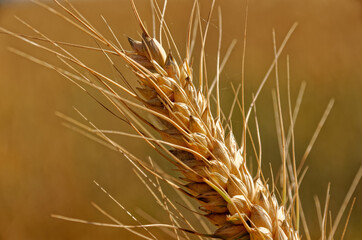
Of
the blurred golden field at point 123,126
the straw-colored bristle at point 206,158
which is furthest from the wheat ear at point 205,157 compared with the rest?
the blurred golden field at point 123,126

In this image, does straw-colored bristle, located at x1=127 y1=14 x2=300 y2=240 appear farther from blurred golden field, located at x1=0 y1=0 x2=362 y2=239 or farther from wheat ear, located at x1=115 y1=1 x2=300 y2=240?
blurred golden field, located at x1=0 y1=0 x2=362 y2=239

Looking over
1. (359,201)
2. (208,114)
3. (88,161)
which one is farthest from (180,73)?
(88,161)

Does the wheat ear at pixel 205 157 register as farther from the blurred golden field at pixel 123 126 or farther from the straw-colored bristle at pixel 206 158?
the blurred golden field at pixel 123 126

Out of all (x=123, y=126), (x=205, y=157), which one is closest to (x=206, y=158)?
(x=205, y=157)

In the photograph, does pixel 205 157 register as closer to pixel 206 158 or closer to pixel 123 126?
pixel 206 158

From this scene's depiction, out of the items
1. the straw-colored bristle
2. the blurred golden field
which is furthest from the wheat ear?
the blurred golden field

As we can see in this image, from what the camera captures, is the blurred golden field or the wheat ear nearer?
the wheat ear

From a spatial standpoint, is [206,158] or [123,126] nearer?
[206,158]

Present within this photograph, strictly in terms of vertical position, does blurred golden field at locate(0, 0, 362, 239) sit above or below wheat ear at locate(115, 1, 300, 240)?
below
